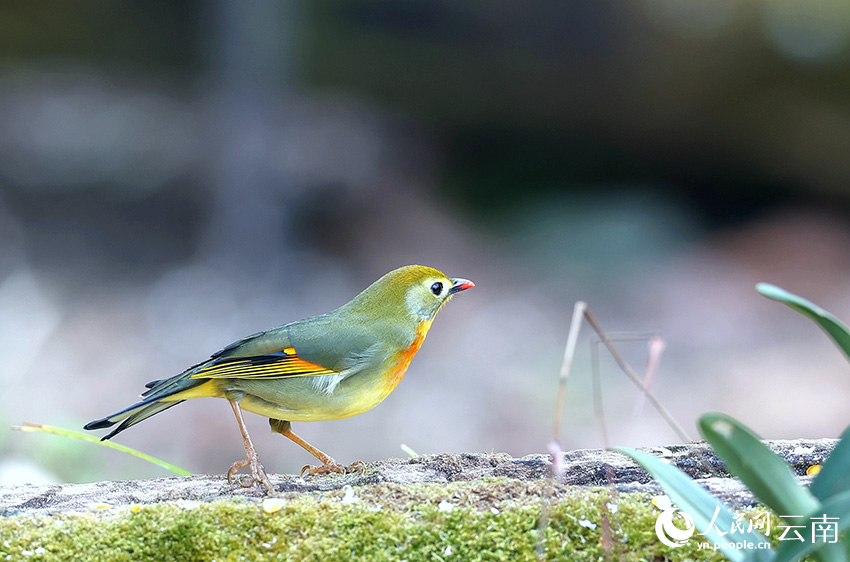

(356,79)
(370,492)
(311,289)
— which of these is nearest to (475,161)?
(356,79)

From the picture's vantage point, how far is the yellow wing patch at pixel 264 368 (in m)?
3.17

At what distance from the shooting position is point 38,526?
7.69 ft

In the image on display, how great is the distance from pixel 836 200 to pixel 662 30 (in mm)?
3338

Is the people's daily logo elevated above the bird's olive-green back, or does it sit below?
below

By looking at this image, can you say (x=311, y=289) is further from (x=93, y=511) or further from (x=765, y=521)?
(x=765, y=521)

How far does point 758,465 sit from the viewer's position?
1651 millimetres

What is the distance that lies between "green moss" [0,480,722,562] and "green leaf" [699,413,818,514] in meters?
0.54

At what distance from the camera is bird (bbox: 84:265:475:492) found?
125 inches

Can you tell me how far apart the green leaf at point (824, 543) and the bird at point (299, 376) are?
6.25ft

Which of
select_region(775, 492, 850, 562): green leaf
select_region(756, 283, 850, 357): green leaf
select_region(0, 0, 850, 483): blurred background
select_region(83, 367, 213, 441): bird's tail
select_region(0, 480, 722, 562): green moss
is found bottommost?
select_region(0, 480, 722, 562): green moss

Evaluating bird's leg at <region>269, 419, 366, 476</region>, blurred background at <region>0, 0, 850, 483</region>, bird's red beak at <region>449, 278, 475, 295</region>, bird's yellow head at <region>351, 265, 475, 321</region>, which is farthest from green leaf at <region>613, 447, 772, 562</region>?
blurred background at <region>0, 0, 850, 483</region>

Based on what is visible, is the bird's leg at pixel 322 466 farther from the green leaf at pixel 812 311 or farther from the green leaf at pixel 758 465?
the green leaf at pixel 812 311

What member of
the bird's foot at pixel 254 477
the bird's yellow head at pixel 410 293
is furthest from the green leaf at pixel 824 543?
the bird's yellow head at pixel 410 293

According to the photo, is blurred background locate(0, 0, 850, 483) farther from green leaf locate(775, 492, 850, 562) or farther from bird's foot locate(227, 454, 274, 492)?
green leaf locate(775, 492, 850, 562)
